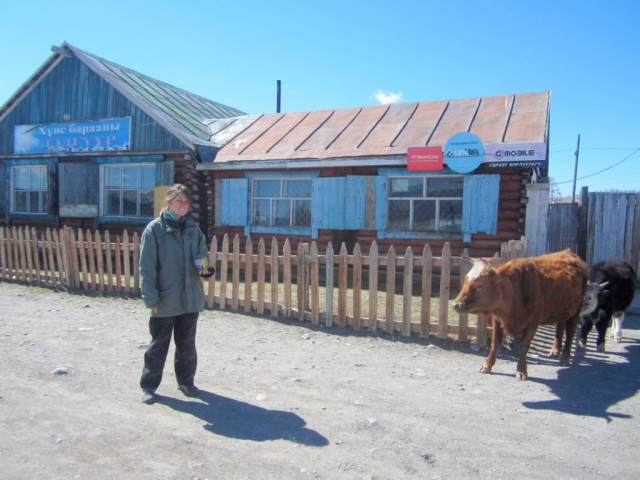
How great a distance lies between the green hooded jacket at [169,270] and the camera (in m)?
3.99

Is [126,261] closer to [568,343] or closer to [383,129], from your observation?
[383,129]

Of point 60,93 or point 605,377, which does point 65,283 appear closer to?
point 60,93

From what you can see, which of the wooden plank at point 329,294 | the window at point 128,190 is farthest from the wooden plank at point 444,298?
the window at point 128,190

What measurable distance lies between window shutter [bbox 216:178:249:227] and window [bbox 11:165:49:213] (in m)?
5.96

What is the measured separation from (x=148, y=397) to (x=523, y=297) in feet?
12.0

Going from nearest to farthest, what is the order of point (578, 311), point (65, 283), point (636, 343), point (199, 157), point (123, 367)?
point (123, 367)
point (578, 311)
point (636, 343)
point (65, 283)
point (199, 157)

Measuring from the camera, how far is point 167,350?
13.5 feet

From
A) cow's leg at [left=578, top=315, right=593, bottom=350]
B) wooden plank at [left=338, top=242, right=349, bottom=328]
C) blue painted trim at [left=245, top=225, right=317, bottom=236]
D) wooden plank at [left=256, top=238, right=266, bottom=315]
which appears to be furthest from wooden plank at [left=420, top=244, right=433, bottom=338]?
blue painted trim at [left=245, top=225, right=317, bottom=236]

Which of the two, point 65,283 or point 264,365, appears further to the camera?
point 65,283

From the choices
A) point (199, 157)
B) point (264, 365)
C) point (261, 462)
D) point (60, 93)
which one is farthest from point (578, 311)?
point (60, 93)

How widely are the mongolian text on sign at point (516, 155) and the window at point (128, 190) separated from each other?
28.6ft

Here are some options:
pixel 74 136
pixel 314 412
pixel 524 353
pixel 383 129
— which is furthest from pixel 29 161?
pixel 524 353

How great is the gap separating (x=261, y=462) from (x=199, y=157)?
34.9ft

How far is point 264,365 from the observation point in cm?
505
